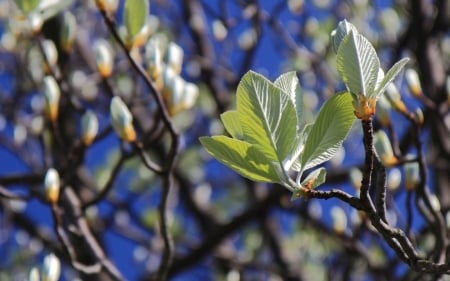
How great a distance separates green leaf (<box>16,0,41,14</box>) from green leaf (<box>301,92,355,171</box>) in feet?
2.68

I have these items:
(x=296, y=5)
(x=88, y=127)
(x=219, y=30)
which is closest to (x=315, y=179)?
(x=88, y=127)

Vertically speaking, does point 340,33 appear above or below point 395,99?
above

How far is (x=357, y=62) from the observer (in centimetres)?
74

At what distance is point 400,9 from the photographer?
296 cm

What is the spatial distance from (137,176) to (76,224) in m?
2.07

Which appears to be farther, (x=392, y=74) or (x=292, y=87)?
(x=292, y=87)

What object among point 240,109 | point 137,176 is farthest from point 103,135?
point 137,176

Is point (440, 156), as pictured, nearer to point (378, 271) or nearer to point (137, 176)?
point (378, 271)

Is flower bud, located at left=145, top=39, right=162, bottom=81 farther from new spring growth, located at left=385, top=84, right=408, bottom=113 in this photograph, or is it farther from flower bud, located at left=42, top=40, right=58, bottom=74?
new spring growth, located at left=385, top=84, right=408, bottom=113

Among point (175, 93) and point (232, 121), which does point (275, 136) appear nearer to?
point (232, 121)

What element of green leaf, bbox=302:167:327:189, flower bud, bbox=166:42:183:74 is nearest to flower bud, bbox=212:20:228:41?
flower bud, bbox=166:42:183:74

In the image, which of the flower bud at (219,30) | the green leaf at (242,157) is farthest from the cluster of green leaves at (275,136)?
the flower bud at (219,30)

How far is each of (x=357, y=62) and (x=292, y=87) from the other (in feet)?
0.53

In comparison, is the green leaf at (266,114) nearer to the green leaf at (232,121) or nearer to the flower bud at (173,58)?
the green leaf at (232,121)
